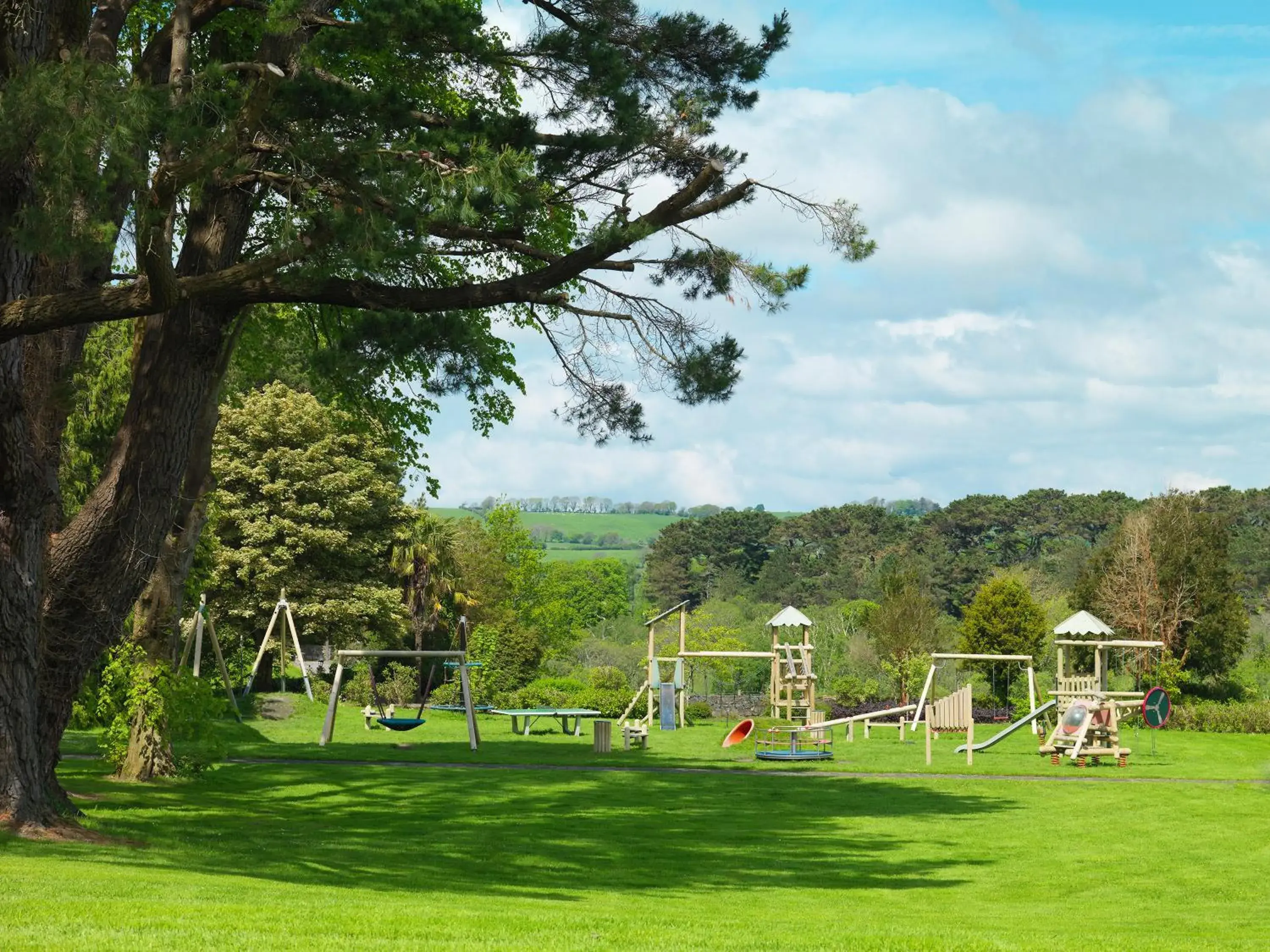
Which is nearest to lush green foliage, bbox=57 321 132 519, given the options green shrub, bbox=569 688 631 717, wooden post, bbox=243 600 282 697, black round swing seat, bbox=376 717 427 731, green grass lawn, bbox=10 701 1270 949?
green grass lawn, bbox=10 701 1270 949

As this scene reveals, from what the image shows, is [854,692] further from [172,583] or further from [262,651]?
[172,583]

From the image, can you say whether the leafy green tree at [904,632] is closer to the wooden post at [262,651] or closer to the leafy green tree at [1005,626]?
the leafy green tree at [1005,626]

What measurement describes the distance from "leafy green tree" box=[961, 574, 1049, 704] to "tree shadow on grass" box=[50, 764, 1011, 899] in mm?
18478

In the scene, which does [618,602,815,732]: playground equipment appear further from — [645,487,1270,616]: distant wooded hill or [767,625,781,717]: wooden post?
[645,487,1270,616]: distant wooded hill

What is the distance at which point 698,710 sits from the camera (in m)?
37.4

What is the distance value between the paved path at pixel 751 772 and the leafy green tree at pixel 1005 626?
16093mm

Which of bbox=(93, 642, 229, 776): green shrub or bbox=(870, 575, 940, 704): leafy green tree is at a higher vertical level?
bbox=(870, 575, 940, 704): leafy green tree

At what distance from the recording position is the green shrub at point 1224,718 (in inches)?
1256

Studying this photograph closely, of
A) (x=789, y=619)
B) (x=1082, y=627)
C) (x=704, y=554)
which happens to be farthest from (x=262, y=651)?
(x=704, y=554)

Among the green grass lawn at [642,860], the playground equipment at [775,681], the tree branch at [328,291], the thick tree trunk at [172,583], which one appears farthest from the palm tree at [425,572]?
the tree branch at [328,291]

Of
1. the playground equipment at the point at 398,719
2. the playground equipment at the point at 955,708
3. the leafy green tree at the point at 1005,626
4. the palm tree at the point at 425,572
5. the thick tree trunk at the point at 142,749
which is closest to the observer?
the thick tree trunk at the point at 142,749

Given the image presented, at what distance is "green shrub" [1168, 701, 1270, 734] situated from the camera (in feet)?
105

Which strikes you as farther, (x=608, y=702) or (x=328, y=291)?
(x=608, y=702)

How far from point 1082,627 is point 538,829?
53.4 ft
